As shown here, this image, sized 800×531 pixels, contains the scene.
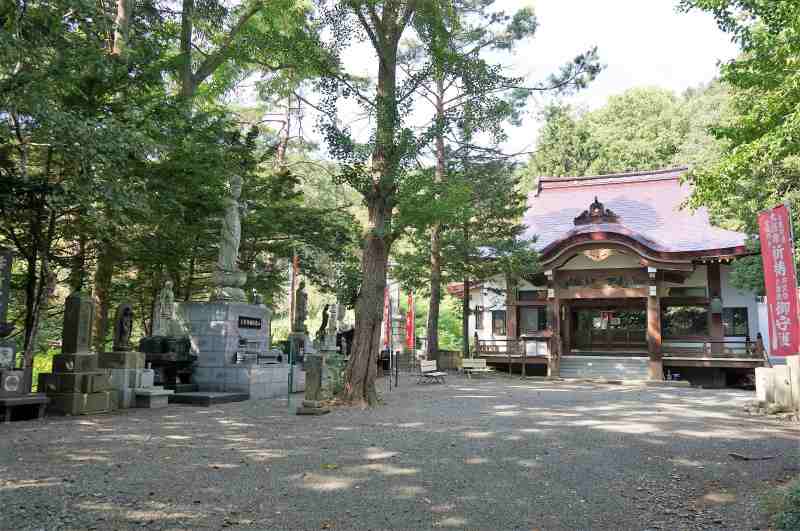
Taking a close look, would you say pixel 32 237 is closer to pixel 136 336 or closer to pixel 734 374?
pixel 136 336

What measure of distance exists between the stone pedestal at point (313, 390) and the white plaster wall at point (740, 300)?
1735 centimetres

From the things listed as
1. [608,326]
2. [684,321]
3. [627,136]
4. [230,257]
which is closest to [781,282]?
[230,257]

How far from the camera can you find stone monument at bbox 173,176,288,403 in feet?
39.3

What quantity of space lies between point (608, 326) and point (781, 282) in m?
18.1

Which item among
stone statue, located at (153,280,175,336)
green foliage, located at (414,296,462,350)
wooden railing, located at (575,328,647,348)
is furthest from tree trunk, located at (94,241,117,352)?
green foliage, located at (414,296,462,350)

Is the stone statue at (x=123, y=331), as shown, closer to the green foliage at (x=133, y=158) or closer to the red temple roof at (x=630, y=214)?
the green foliage at (x=133, y=158)

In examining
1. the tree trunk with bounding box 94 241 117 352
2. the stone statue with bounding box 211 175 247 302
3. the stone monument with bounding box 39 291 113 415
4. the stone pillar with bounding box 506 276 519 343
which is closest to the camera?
the stone monument with bounding box 39 291 113 415

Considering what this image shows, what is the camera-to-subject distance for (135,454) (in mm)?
6062

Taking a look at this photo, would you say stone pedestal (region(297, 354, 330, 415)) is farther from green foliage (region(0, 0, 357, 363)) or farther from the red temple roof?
the red temple roof

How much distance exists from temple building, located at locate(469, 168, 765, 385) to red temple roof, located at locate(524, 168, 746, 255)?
0.05 metres

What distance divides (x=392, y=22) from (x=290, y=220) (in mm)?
6319

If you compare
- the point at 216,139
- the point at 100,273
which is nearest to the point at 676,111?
the point at 216,139

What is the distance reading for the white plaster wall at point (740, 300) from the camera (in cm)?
2048

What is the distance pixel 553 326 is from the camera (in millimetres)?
20688
